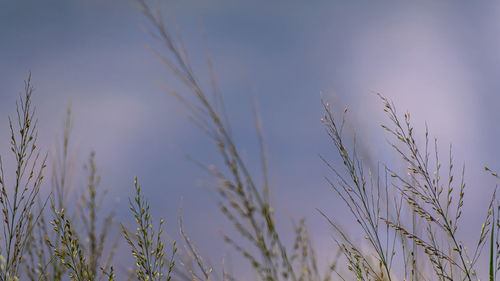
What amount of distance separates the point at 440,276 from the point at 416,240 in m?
0.21

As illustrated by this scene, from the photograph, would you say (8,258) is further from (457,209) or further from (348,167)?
(457,209)

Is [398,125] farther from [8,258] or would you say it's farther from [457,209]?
[8,258]

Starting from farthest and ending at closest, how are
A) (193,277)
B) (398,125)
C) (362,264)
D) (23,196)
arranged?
(23,196) < (398,125) < (362,264) < (193,277)

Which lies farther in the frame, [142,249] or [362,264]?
[142,249]

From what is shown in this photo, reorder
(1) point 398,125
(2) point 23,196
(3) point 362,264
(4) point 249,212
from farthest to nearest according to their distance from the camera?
(2) point 23,196
(1) point 398,125
(3) point 362,264
(4) point 249,212

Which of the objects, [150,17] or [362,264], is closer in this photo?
[150,17]

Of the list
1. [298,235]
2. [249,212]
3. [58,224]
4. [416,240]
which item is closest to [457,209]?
[416,240]

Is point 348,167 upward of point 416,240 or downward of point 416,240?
upward

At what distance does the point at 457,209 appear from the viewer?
7.24 ft

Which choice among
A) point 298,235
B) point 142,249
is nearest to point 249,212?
point 298,235

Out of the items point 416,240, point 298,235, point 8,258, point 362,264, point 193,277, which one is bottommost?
point 8,258

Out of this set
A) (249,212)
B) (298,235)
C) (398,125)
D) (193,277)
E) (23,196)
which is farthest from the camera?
(23,196)

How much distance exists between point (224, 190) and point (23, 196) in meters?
1.68

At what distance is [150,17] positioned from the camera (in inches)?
66.5
